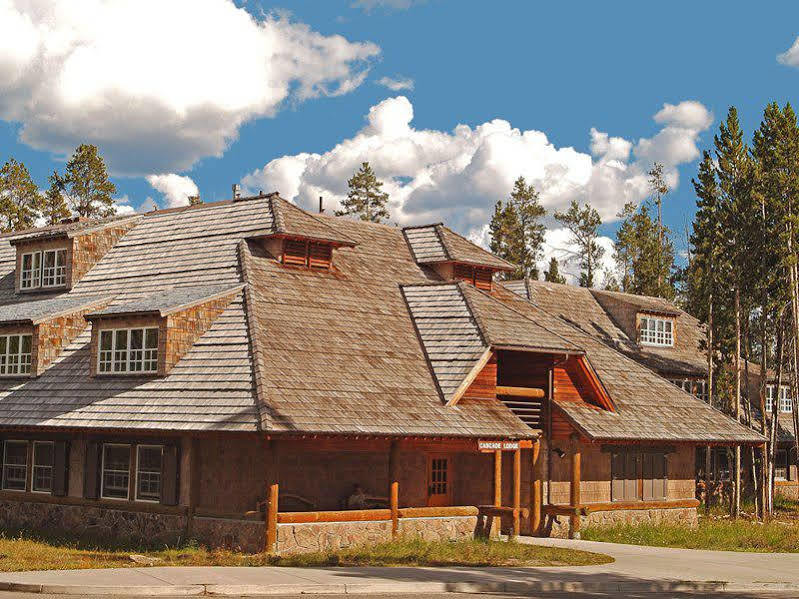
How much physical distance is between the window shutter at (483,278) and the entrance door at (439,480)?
29.9 ft

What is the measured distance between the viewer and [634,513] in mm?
32000

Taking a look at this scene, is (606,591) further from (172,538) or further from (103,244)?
(103,244)

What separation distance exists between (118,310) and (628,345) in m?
27.5

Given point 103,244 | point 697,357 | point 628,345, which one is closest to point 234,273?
point 103,244

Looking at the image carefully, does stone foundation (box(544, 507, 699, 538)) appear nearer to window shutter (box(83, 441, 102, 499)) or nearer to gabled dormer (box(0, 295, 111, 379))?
window shutter (box(83, 441, 102, 499))

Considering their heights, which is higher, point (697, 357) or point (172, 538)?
point (697, 357)

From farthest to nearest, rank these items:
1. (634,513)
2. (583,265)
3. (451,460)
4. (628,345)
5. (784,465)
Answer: (583,265) → (784,465) → (628,345) → (634,513) → (451,460)

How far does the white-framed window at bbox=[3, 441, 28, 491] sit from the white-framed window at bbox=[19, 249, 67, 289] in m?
6.56

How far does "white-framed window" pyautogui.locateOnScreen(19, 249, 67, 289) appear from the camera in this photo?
34.3m

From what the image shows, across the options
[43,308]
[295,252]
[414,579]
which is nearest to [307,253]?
[295,252]

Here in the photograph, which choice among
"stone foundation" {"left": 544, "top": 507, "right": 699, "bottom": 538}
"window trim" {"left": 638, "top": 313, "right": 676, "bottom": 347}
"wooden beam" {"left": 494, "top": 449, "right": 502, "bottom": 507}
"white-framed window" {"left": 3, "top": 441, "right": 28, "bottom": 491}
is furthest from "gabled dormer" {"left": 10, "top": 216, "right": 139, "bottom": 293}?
"window trim" {"left": 638, "top": 313, "right": 676, "bottom": 347}

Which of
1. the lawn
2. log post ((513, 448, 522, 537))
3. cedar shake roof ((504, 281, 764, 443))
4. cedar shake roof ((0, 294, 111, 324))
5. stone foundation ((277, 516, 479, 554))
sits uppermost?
cedar shake roof ((0, 294, 111, 324))

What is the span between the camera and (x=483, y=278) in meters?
37.0

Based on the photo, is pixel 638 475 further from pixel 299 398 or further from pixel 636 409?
pixel 299 398
